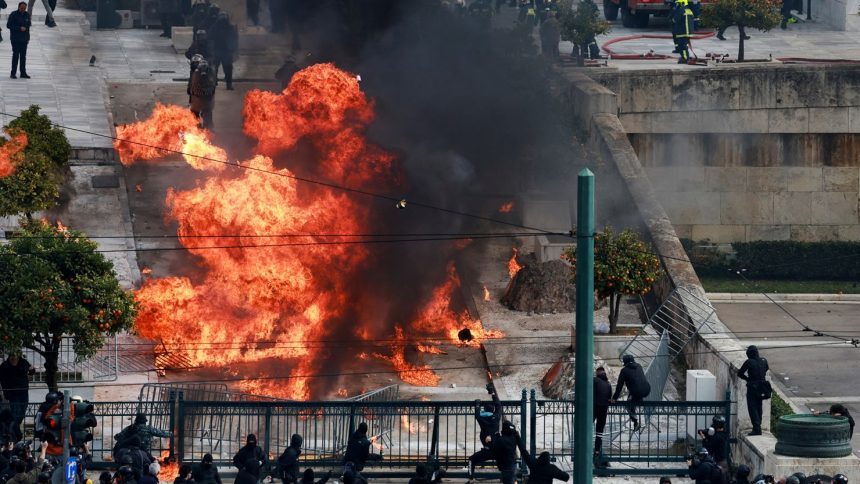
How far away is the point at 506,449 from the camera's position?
72.8ft

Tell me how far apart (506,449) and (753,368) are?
3.66m

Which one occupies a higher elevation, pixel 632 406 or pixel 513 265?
pixel 513 265

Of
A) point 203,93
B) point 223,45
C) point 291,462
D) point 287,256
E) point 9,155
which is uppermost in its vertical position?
point 223,45

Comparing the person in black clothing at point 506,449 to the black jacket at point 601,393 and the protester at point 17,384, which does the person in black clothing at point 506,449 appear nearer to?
the black jacket at point 601,393

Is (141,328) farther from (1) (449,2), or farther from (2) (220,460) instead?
(1) (449,2)

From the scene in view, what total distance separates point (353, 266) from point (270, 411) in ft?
23.4

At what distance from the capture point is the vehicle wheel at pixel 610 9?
48.3 meters

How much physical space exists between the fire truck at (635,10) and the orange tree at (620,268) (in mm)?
18829

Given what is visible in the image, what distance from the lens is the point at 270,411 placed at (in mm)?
23422

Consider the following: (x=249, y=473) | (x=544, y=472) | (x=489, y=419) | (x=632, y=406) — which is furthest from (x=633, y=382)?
(x=249, y=473)

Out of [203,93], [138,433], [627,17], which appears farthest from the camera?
[627,17]

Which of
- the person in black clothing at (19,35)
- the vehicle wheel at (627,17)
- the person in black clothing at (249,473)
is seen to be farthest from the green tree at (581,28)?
the person in black clothing at (249,473)

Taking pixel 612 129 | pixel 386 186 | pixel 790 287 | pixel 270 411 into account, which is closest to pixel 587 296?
pixel 270 411

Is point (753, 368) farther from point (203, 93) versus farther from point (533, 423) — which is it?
point (203, 93)
